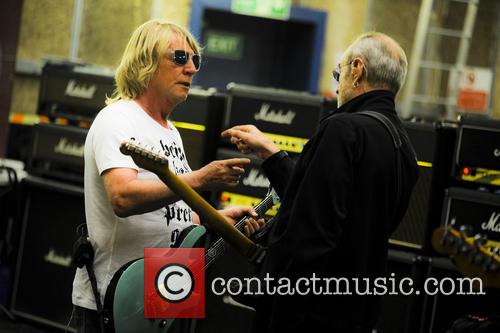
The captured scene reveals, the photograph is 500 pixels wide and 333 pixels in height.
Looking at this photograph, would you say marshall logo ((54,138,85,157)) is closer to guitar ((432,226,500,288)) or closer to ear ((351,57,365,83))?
ear ((351,57,365,83))

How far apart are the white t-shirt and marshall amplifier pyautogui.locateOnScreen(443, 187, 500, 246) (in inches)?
64.4

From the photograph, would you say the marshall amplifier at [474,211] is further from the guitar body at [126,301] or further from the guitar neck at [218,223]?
the guitar body at [126,301]

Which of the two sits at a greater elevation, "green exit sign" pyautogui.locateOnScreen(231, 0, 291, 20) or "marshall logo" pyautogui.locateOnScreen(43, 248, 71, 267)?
"green exit sign" pyautogui.locateOnScreen(231, 0, 291, 20)

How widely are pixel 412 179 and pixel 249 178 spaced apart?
1954 millimetres

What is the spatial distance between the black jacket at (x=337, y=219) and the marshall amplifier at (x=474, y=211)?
1406mm

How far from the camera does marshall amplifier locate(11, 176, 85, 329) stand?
5.43m

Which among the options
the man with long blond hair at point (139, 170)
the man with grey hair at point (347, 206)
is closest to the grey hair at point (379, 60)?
the man with grey hair at point (347, 206)

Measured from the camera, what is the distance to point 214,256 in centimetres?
338

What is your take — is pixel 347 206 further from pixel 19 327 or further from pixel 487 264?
pixel 19 327

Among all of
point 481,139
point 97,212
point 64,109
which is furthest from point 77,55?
point 97,212

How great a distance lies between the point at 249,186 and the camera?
494 centimetres

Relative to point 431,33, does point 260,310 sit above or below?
below

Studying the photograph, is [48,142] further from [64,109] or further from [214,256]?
[214,256]
